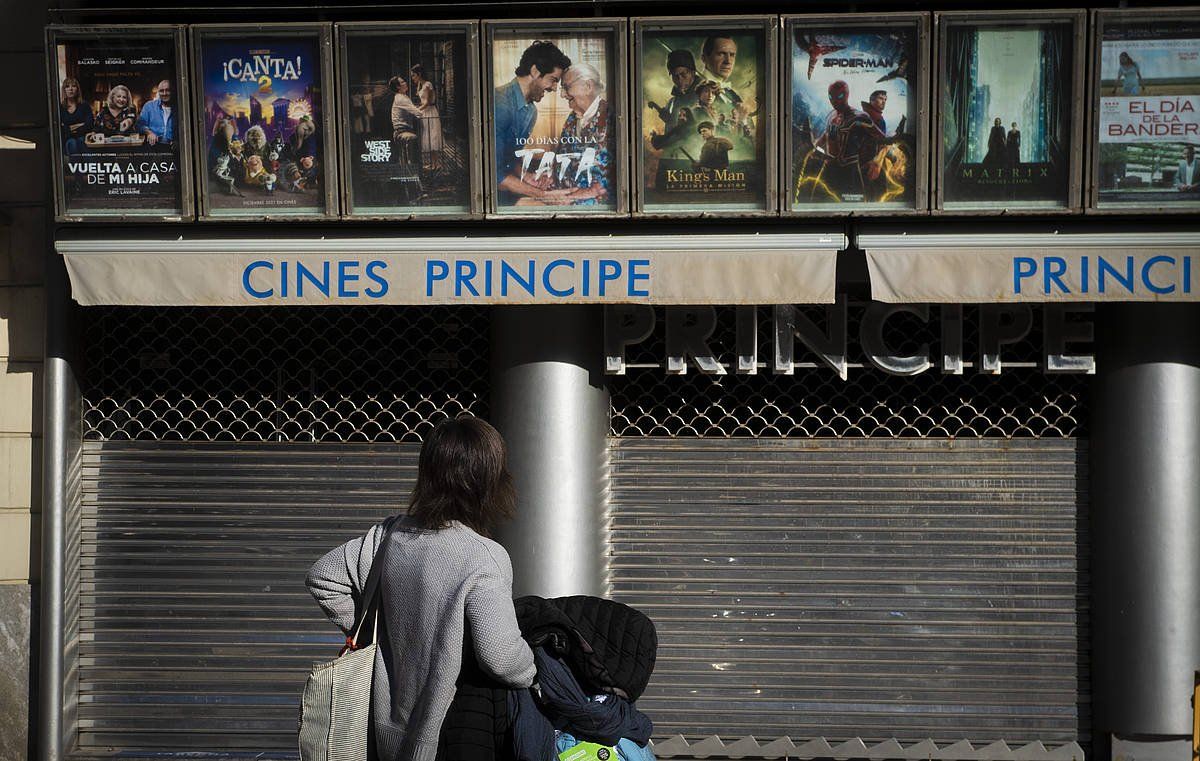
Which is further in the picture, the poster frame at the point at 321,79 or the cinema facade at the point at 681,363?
the poster frame at the point at 321,79

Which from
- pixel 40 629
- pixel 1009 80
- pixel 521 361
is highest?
pixel 1009 80

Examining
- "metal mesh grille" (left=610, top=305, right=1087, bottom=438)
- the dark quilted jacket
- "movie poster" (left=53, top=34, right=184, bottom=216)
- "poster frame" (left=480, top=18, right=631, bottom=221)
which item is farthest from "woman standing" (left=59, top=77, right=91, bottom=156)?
the dark quilted jacket

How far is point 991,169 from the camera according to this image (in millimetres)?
5895

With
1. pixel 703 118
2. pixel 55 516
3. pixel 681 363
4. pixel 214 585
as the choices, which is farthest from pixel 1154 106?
pixel 55 516

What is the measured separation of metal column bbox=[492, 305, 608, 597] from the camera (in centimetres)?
619

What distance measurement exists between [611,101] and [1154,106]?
2.69 metres

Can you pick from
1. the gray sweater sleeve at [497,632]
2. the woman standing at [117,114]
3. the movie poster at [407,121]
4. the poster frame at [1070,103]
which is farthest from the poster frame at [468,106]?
the gray sweater sleeve at [497,632]

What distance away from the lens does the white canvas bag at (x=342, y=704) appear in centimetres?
312

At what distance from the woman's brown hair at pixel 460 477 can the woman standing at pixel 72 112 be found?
13.3 ft

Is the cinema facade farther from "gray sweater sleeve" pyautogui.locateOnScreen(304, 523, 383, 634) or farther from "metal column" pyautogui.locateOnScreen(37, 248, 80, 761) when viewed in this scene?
"gray sweater sleeve" pyautogui.locateOnScreen(304, 523, 383, 634)

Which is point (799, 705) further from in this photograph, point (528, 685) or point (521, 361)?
point (528, 685)

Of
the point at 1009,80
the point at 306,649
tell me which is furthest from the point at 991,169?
the point at 306,649

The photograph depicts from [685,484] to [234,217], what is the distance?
109 inches

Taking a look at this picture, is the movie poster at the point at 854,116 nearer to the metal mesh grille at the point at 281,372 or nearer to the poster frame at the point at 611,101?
the poster frame at the point at 611,101
